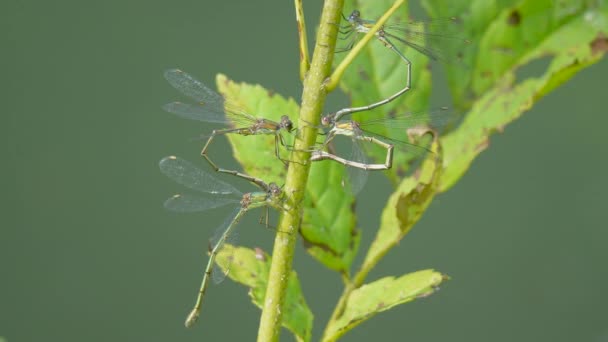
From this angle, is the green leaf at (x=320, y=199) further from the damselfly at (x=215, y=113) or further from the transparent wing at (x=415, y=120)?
the transparent wing at (x=415, y=120)

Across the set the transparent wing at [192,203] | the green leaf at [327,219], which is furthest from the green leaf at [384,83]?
the transparent wing at [192,203]

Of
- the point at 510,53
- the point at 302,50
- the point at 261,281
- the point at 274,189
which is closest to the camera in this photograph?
the point at 302,50

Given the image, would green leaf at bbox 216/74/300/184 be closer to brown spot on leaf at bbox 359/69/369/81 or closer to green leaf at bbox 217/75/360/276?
green leaf at bbox 217/75/360/276

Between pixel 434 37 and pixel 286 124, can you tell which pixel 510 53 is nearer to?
pixel 434 37

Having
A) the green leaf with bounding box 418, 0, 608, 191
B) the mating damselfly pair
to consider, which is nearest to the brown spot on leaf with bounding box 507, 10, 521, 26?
the green leaf with bounding box 418, 0, 608, 191

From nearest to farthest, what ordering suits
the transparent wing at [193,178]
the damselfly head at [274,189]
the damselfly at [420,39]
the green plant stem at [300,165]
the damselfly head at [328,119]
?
the green plant stem at [300,165] → the damselfly head at [274,189] → the damselfly head at [328,119] → the damselfly at [420,39] → the transparent wing at [193,178]

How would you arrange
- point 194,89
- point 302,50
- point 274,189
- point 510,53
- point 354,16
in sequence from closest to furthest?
point 302,50, point 274,189, point 354,16, point 510,53, point 194,89

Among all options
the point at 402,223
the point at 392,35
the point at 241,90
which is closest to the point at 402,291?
the point at 402,223

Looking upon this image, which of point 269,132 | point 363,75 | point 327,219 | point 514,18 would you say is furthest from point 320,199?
point 514,18
